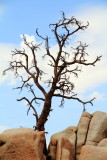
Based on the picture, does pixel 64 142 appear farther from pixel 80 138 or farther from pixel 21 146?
pixel 21 146

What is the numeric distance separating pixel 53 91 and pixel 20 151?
6787mm

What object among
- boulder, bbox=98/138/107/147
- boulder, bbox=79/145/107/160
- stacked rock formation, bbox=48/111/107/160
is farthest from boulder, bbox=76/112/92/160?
boulder, bbox=79/145/107/160

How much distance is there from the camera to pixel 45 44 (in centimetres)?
3009

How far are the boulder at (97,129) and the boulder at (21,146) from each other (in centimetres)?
426

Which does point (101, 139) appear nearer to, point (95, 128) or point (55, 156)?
point (95, 128)

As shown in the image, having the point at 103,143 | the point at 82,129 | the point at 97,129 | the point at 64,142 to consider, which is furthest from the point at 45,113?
the point at 103,143

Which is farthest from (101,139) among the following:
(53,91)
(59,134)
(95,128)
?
(53,91)

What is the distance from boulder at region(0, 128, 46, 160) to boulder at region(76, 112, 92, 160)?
3.62 metres

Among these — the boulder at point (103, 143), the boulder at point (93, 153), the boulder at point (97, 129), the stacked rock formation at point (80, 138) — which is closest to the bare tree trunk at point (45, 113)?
the stacked rock formation at point (80, 138)

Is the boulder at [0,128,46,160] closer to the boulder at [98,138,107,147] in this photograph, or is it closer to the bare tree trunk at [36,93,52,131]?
the boulder at [98,138,107,147]

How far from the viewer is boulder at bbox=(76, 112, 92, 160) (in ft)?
88.3

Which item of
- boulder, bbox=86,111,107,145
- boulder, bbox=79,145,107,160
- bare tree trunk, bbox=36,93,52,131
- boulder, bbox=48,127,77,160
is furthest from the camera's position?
bare tree trunk, bbox=36,93,52,131

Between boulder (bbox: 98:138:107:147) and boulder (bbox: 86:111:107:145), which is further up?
boulder (bbox: 86:111:107:145)

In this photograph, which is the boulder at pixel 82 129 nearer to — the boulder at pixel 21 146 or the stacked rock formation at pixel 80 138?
the stacked rock formation at pixel 80 138
